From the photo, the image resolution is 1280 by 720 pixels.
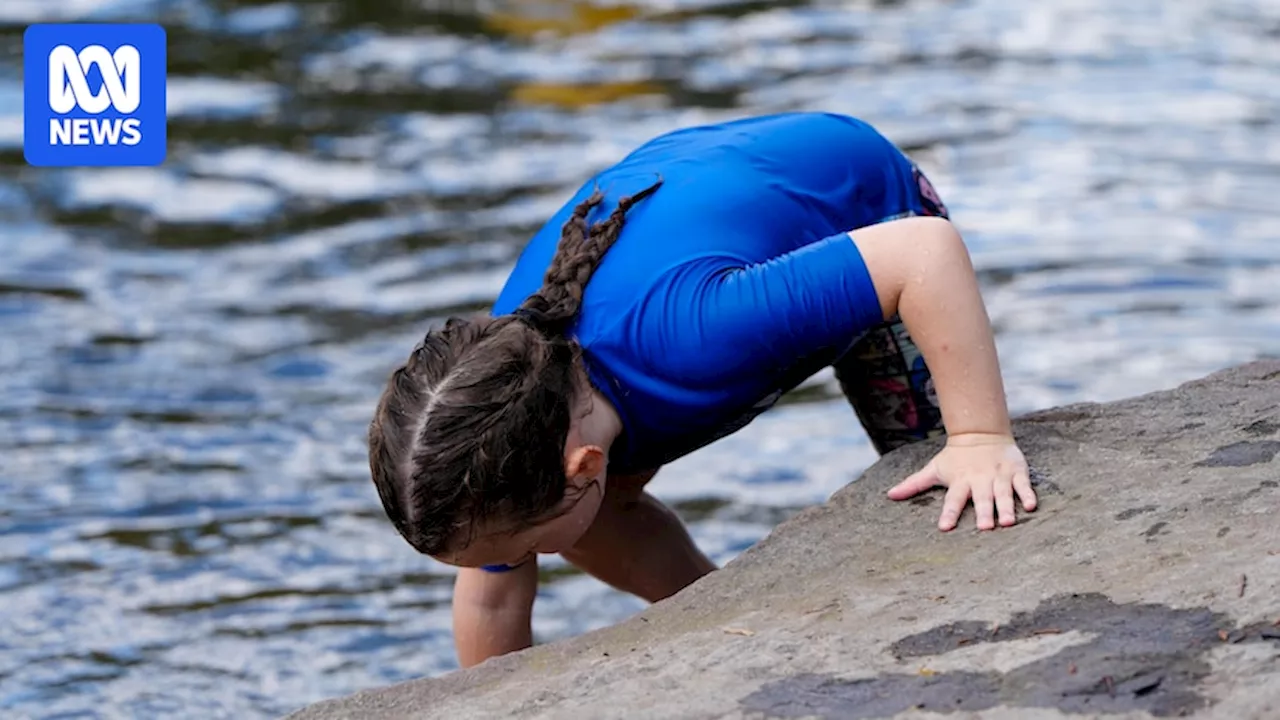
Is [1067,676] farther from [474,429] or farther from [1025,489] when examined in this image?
[474,429]

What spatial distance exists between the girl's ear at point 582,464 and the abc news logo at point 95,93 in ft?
11.8

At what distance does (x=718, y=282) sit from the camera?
10.0 feet

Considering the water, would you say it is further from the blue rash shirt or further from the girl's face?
the blue rash shirt

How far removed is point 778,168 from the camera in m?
3.41

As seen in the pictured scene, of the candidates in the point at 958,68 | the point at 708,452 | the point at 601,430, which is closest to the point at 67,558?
the point at 708,452

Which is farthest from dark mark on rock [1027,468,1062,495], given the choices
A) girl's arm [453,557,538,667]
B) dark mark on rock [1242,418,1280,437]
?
girl's arm [453,557,538,667]

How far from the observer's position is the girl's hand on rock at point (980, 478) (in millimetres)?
2957

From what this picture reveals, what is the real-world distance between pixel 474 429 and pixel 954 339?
803mm

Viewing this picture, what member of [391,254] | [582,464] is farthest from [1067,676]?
[391,254]

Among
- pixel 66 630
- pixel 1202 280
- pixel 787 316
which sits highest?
pixel 787 316

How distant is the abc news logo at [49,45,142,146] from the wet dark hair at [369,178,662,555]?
3.47 m

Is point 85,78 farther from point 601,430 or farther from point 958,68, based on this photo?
point 958,68

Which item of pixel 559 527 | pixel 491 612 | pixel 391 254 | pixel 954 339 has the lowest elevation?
pixel 391 254

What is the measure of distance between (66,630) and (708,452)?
195cm
